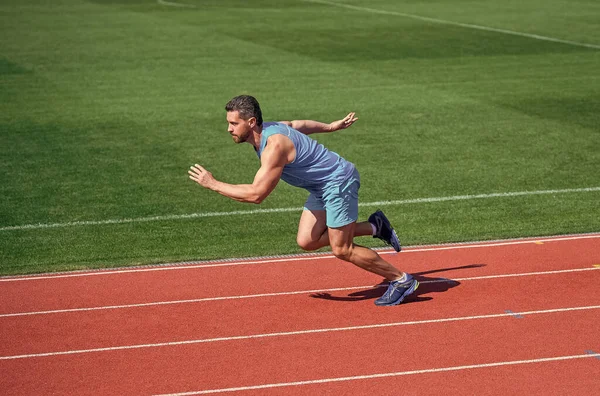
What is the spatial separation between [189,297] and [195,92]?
449 inches

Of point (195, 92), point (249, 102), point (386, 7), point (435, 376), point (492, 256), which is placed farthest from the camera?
point (386, 7)

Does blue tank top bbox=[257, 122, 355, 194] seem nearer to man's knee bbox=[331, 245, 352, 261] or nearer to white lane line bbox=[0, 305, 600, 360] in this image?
man's knee bbox=[331, 245, 352, 261]

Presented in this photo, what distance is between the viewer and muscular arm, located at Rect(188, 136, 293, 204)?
27.0 ft

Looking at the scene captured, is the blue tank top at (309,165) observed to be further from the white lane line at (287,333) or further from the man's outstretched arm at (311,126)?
the white lane line at (287,333)

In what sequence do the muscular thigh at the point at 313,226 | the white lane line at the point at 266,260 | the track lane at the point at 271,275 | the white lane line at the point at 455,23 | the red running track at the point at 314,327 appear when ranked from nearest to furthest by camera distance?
the red running track at the point at 314,327 < the muscular thigh at the point at 313,226 < the track lane at the point at 271,275 < the white lane line at the point at 266,260 < the white lane line at the point at 455,23

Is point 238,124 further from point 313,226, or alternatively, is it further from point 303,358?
point 303,358

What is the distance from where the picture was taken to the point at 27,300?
9.70 meters

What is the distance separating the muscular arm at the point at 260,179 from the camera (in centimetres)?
823

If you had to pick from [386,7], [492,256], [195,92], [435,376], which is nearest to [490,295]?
[492,256]

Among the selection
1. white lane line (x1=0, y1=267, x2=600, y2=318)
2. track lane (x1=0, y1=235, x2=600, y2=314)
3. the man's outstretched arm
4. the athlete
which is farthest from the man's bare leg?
the man's outstretched arm

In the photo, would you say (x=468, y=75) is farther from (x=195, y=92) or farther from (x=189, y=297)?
(x=189, y=297)

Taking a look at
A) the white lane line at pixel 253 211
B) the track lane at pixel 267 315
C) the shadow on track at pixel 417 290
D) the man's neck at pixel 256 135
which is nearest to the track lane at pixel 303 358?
the track lane at pixel 267 315

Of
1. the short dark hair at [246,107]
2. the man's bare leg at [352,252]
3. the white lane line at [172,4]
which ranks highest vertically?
the short dark hair at [246,107]

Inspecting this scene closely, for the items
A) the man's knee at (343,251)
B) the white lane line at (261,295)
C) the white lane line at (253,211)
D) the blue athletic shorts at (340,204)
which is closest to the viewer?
the blue athletic shorts at (340,204)
